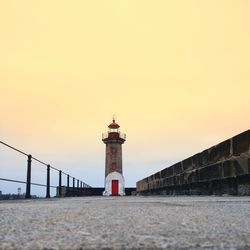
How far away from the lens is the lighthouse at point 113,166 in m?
40.2

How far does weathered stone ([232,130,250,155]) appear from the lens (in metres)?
6.49

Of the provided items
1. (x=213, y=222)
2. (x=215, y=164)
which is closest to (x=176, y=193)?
(x=215, y=164)

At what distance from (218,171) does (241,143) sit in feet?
4.39

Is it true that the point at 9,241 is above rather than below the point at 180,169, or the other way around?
below

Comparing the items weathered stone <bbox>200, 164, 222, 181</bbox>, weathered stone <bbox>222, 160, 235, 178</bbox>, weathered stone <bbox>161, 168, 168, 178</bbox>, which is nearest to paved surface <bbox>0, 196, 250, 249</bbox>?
weathered stone <bbox>222, 160, 235, 178</bbox>

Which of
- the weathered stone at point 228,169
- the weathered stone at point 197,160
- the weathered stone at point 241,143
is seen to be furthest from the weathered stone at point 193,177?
the weathered stone at point 241,143

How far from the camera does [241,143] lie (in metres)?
6.76

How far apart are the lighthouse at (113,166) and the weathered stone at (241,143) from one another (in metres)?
33.4

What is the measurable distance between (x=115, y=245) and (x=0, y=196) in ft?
20.4

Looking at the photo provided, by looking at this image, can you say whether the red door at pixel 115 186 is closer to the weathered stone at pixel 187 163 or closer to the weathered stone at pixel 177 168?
the weathered stone at pixel 177 168

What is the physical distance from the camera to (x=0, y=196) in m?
7.23

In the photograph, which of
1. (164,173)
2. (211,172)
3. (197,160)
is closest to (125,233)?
(211,172)

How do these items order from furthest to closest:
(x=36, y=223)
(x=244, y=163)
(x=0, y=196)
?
(x=0, y=196), (x=244, y=163), (x=36, y=223)

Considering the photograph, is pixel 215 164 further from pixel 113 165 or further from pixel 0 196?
pixel 113 165
